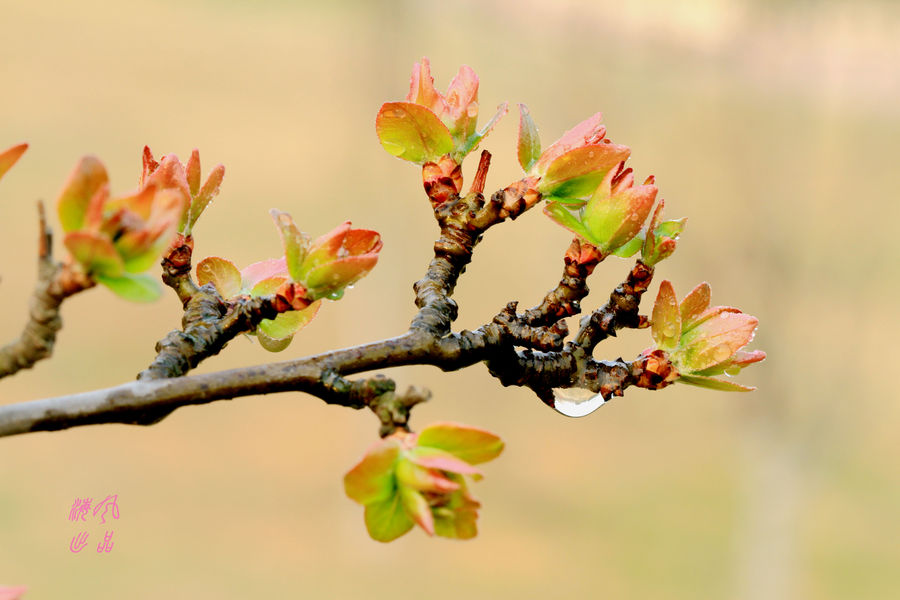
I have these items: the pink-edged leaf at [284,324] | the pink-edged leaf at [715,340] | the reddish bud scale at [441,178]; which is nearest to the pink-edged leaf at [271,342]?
the pink-edged leaf at [284,324]

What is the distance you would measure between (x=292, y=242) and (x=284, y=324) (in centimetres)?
9

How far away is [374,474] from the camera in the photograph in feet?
1.26

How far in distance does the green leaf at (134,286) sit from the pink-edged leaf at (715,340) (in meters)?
0.30

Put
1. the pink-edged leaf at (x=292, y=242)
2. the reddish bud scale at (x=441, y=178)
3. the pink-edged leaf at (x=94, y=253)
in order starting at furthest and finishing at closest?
the reddish bud scale at (x=441, y=178)
the pink-edged leaf at (x=292, y=242)
the pink-edged leaf at (x=94, y=253)

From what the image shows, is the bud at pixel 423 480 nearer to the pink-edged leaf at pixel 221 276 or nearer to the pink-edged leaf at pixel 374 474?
the pink-edged leaf at pixel 374 474

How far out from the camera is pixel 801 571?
16.0ft

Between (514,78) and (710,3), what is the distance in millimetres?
2190

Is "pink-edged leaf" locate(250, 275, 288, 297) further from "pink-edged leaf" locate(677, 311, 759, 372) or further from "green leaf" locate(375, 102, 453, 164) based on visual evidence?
"pink-edged leaf" locate(677, 311, 759, 372)

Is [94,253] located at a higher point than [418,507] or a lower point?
higher

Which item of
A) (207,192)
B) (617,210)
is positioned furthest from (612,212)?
(207,192)

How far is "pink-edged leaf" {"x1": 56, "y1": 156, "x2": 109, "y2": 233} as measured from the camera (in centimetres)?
34

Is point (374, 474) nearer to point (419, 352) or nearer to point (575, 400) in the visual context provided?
point (419, 352)

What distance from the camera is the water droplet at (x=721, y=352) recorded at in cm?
50

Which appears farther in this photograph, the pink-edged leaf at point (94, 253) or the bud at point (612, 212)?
the bud at point (612, 212)
